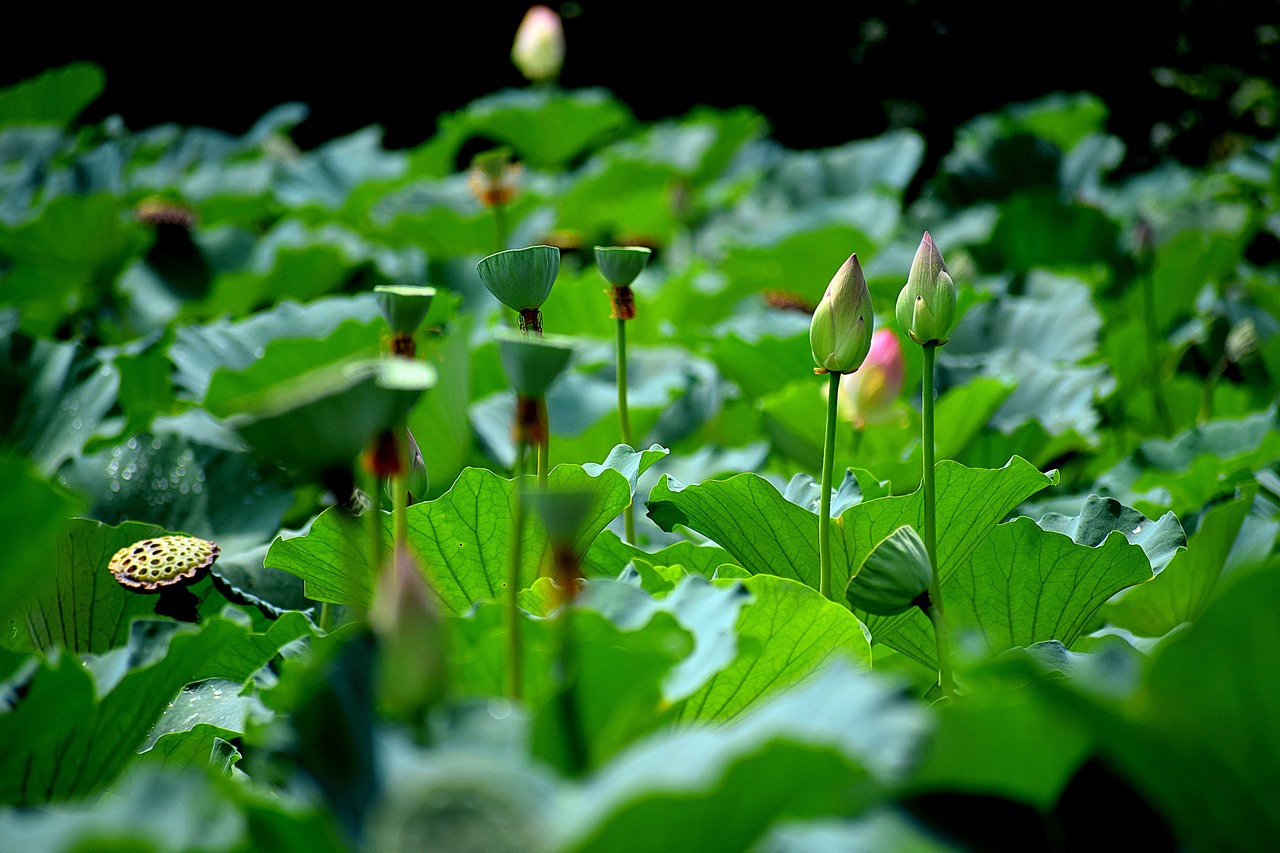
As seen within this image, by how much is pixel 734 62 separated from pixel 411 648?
309 centimetres

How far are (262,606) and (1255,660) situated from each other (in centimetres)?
55

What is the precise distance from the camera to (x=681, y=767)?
1.02 feet

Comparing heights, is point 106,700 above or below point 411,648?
below

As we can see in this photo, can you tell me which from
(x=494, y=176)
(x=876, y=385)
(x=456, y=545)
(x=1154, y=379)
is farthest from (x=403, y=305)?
(x=1154, y=379)

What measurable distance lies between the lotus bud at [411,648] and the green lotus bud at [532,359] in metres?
0.08

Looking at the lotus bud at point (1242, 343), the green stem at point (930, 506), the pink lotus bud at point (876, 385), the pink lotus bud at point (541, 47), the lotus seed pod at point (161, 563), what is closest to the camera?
the green stem at point (930, 506)

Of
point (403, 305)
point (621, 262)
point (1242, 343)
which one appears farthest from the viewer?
point (1242, 343)

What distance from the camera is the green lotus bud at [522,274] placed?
50 centimetres

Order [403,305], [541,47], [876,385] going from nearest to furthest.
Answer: [403,305]
[876,385]
[541,47]

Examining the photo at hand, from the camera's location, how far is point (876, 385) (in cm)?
98

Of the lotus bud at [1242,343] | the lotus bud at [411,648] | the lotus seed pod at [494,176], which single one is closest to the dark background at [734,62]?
the lotus bud at [1242,343]

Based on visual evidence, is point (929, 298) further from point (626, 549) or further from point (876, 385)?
point (876, 385)

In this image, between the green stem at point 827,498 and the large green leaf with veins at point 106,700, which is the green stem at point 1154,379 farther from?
the large green leaf with veins at point 106,700

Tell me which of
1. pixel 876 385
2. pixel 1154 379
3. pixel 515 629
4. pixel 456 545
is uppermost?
pixel 515 629
